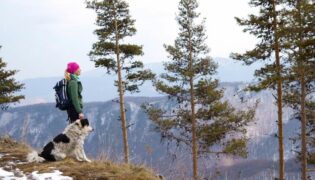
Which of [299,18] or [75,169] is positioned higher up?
[299,18]

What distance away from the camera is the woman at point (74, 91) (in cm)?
824

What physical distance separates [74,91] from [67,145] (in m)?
1.00

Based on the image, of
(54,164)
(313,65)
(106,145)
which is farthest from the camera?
(313,65)

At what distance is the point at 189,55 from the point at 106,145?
19659 millimetres

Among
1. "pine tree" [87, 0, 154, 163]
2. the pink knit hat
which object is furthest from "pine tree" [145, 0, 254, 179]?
the pink knit hat

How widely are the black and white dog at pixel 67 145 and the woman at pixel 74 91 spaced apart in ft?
0.62

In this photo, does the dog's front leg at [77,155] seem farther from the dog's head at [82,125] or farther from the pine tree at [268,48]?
the pine tree at [268,48]

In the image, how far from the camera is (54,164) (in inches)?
295

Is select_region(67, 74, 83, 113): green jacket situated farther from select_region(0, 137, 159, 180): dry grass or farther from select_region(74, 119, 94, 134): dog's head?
select_region(0, 137, 159, 180): dry grass

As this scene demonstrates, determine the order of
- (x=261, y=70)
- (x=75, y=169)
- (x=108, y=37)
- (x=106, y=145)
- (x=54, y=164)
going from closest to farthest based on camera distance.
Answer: (x=75, y=169), (x=54, y=164), (x=106, y=145), (x=261, y=70), (x=108, y=37)

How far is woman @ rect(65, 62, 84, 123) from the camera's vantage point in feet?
27.0

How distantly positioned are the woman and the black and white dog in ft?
A: 0.62

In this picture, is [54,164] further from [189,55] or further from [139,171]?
[189,55]

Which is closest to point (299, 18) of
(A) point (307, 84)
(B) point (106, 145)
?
(A) point (307, 84)
